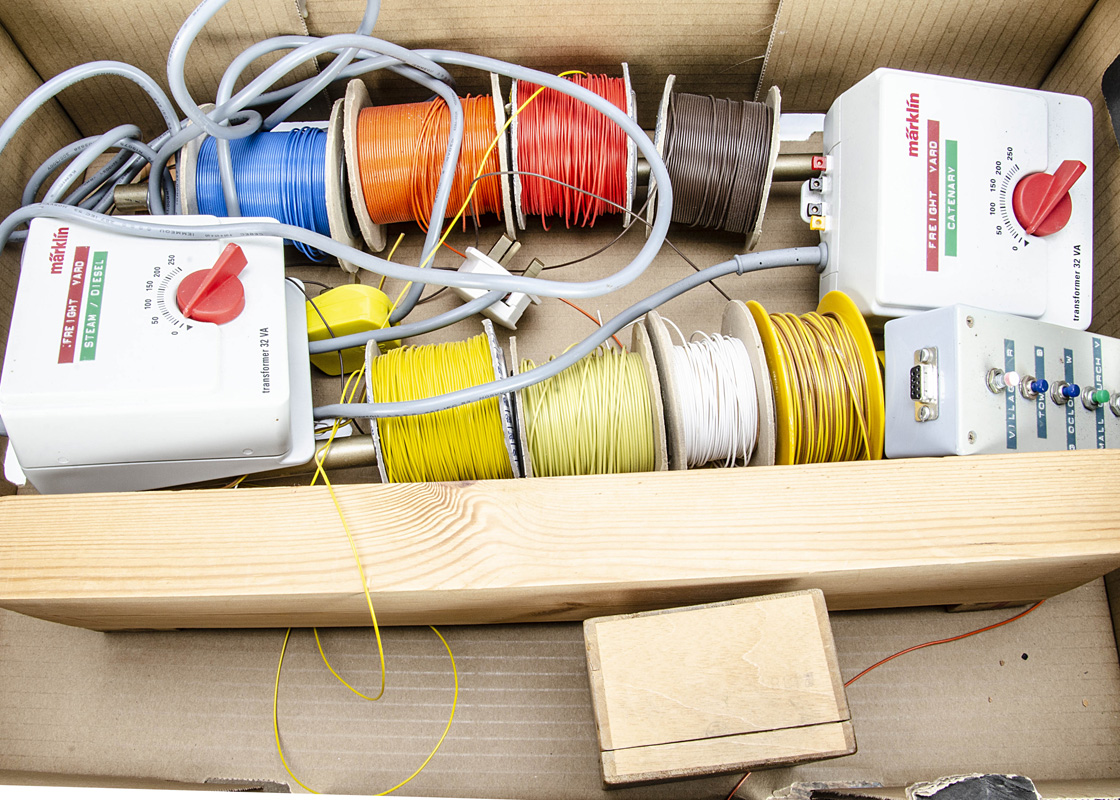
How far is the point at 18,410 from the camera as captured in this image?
3.31ft

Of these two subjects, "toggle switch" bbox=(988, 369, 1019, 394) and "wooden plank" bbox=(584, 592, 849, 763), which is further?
"toggle switch" bbox=(988, 369, 1019, 394)

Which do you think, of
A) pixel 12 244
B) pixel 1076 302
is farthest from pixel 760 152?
pixel 12 244

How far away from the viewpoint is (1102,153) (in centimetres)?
133

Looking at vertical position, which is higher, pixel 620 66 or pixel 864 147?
pixel 620 66

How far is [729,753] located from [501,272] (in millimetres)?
849

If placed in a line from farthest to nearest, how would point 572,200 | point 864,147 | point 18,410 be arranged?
point 572,200, point 864,147, point 18,410

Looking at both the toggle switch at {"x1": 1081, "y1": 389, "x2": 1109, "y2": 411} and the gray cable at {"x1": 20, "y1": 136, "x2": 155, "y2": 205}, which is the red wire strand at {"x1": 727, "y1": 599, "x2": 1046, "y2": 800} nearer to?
the toggle switch at {"x1": 1081, "y1": 389, "x2": 1109, "y2": 411}

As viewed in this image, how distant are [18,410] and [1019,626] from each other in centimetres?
161

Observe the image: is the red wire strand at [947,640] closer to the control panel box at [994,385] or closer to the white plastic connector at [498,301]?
the control panel box at [994,385]

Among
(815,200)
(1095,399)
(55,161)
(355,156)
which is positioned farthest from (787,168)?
(55,161)

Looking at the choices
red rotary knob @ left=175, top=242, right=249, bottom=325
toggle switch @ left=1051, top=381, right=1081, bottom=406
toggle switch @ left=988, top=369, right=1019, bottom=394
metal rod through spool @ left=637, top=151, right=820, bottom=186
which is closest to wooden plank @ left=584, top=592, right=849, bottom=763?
toggle switch @ left=988, top=369, right=1019, bottom=394

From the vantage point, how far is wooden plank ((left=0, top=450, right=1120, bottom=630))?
3.00ft

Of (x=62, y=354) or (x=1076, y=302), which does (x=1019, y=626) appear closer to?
(x=1076, y=302)

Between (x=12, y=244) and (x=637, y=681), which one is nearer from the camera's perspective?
(x=637, y=681)
